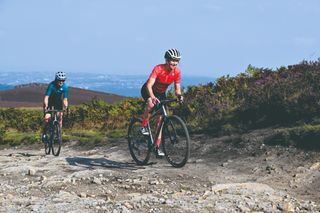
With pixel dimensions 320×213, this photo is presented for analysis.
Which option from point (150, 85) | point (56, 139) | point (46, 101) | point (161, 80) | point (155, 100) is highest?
point (161, 80)

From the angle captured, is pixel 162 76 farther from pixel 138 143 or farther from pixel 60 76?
pixel 60 76

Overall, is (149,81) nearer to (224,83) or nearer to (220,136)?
(220,136)

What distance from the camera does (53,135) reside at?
1424cm

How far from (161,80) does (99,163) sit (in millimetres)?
2812

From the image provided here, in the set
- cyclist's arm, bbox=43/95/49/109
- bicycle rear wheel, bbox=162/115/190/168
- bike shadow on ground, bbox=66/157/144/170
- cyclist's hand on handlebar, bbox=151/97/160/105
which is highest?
cyclist's hand on handlebar, bbox=151/97/160/105

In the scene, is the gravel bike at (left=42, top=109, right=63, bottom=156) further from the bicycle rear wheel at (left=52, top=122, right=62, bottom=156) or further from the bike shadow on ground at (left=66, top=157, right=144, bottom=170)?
the bike shadow on ground at (left=66, top=157, right=144, bottom=170)

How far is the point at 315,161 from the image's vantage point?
31.2 feet

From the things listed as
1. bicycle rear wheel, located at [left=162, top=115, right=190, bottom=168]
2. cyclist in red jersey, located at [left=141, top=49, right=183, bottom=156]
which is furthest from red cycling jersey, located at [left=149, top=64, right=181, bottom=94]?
bicycle rear wheel, located at [left=162, top=115, right=190, bottom=168]

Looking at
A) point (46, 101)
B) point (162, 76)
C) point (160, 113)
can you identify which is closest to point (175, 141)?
point (160, 113)

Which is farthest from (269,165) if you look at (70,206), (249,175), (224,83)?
(224,83)

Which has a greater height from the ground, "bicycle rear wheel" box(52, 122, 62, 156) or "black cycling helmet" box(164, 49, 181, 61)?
"black cycling helmet" box(164, 49, 181, 61)

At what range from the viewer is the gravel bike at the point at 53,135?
13938 millimetres

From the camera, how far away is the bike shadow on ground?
35.3ft

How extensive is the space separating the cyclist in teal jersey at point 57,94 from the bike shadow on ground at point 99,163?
2496 mm
